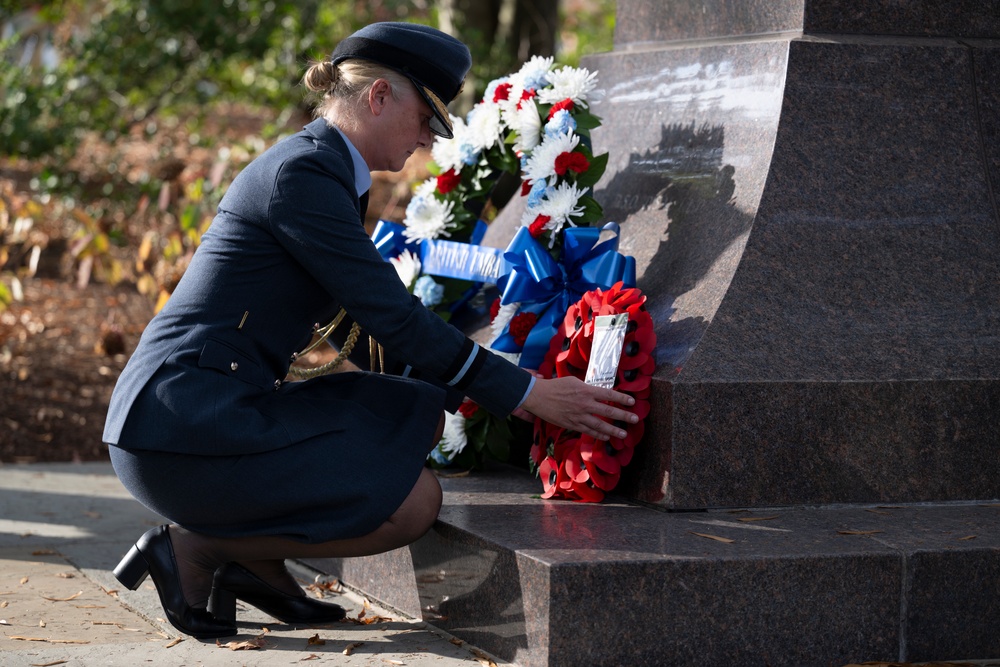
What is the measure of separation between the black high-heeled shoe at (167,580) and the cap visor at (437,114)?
1.19 metres

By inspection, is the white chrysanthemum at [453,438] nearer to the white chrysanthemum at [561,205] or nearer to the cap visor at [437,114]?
the white chrysanthemum at [561,205]

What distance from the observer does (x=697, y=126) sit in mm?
3916

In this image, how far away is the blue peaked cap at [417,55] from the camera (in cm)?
310

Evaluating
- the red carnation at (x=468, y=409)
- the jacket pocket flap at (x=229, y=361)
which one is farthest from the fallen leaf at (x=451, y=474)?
the jacket pocket flap at (x=229, y=361)

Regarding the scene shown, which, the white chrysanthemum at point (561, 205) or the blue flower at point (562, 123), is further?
the blue flower at point (562, 123)

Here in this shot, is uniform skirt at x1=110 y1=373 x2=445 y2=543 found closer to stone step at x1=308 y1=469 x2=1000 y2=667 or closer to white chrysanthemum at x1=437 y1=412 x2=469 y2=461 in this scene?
stone step at x1=308 y1=469 x2=1000 y2=667

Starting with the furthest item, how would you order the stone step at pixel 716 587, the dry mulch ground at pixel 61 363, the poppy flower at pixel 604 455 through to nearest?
the dry mulch ground at pixel 61 363 → the poppy flower at pixel 604 455 → the stone step at pixel 716 587

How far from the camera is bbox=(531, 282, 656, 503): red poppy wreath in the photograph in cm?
323

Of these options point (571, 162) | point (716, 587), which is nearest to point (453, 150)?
point (571, 162)

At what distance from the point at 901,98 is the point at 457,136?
4.68ft

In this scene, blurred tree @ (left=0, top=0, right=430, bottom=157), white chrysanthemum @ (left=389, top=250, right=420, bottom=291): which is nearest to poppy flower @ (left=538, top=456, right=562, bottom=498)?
white chrysanthemum @ (left=389, top=250, right=420, bottom=291)

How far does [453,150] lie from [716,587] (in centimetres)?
200

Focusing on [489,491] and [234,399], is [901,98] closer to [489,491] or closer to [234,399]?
[489,491]

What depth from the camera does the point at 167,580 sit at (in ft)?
9.84
